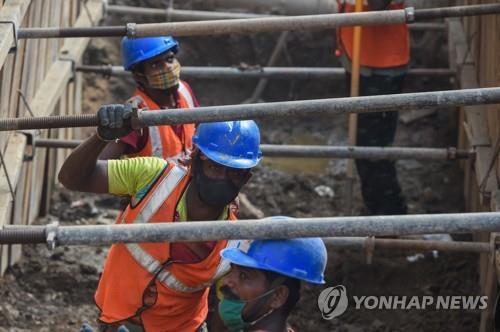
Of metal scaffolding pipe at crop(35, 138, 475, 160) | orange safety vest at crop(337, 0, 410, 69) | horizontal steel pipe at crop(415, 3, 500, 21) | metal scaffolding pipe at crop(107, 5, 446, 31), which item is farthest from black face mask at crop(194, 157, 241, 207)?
metal scaffolding pipe at crop(107, 5, 446, 31)

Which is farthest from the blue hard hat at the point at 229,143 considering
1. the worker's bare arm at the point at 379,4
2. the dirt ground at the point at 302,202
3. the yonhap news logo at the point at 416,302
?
the worker's bare arm at the point at 379,4

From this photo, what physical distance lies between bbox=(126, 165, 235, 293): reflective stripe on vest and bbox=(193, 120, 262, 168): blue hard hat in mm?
168

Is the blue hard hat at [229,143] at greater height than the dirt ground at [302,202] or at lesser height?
greater

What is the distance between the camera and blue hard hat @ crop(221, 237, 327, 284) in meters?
4.17

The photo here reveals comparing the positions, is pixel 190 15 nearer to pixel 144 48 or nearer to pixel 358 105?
pixel 144 48

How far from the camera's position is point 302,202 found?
8.91 m

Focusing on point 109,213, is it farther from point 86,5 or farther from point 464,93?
point 464,93

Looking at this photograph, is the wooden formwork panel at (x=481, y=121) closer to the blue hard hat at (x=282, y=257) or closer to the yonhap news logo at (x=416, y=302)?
the yonhap news logo at (x=416, y=302)

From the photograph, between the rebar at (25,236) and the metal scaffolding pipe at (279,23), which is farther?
the metal scaffolding pipe at (279,23)

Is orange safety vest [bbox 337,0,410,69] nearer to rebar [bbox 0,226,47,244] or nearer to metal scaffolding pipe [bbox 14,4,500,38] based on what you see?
metal scaffolding pipe [bbox 14,4,500,38]

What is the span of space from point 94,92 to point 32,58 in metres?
2.36

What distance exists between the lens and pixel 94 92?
10000 millimetres

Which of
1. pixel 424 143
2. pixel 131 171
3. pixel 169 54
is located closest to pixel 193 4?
pixel 424 143

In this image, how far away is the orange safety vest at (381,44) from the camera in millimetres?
7969
